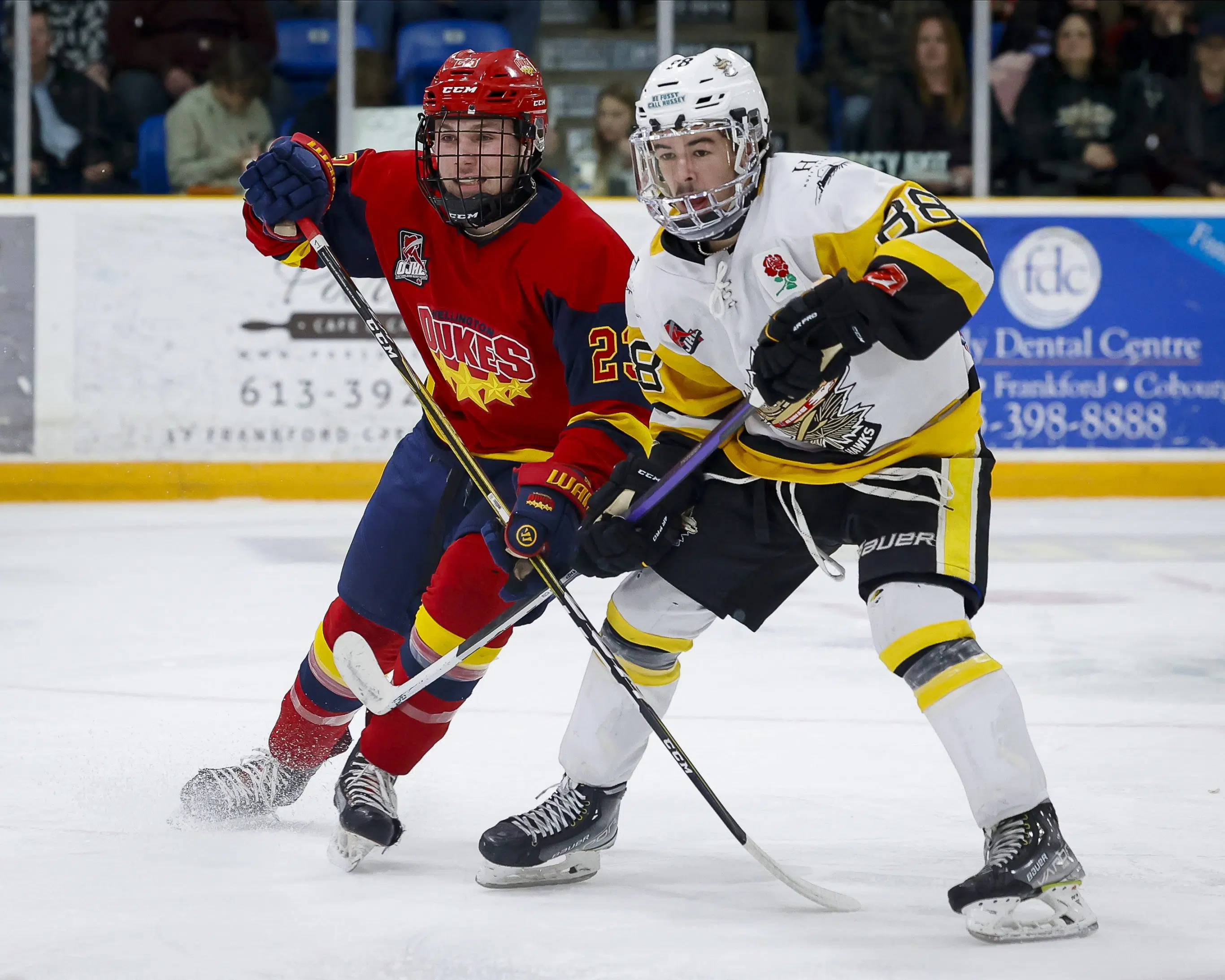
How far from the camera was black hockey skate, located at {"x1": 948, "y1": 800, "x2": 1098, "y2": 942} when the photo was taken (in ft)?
5.99

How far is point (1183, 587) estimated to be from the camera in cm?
428

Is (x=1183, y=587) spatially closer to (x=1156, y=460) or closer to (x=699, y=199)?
(x=1156, y=460)

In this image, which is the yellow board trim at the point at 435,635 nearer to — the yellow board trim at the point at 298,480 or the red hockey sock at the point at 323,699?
the red hockey sock at the point at 323,699

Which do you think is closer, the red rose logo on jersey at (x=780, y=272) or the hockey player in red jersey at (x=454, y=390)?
the red rose logo on jersey at (x=780, y=272)

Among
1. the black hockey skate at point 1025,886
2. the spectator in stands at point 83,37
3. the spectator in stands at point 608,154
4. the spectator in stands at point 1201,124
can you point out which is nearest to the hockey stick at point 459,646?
the black hockey skate at point 1025,886

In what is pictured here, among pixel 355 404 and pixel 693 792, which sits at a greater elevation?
pixel 355 404

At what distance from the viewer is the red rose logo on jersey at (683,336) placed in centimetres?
203

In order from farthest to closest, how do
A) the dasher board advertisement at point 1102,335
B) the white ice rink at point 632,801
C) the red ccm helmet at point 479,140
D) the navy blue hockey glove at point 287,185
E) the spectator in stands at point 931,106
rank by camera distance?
1. the spectator in stands at point 931,106
2. the dasher board advertisement at point 1102,335
3. the navy blue hockey glove at point 287,185
4. the red ccm helmet at point 479,140
5. the white ice rink at point 632,801

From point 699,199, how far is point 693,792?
1014mm

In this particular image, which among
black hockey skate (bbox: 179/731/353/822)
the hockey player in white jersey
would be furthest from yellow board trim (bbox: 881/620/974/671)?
black hockey skate (bbox: 179/731/353/822)

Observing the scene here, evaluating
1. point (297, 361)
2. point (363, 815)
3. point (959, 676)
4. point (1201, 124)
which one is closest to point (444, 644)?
point (363, 815)

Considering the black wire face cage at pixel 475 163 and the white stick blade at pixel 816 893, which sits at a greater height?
the black wire face cage at pixel 475 163

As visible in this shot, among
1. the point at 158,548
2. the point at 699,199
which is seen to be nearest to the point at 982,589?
the point at 699,199

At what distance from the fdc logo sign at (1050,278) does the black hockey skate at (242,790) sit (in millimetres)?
4173
